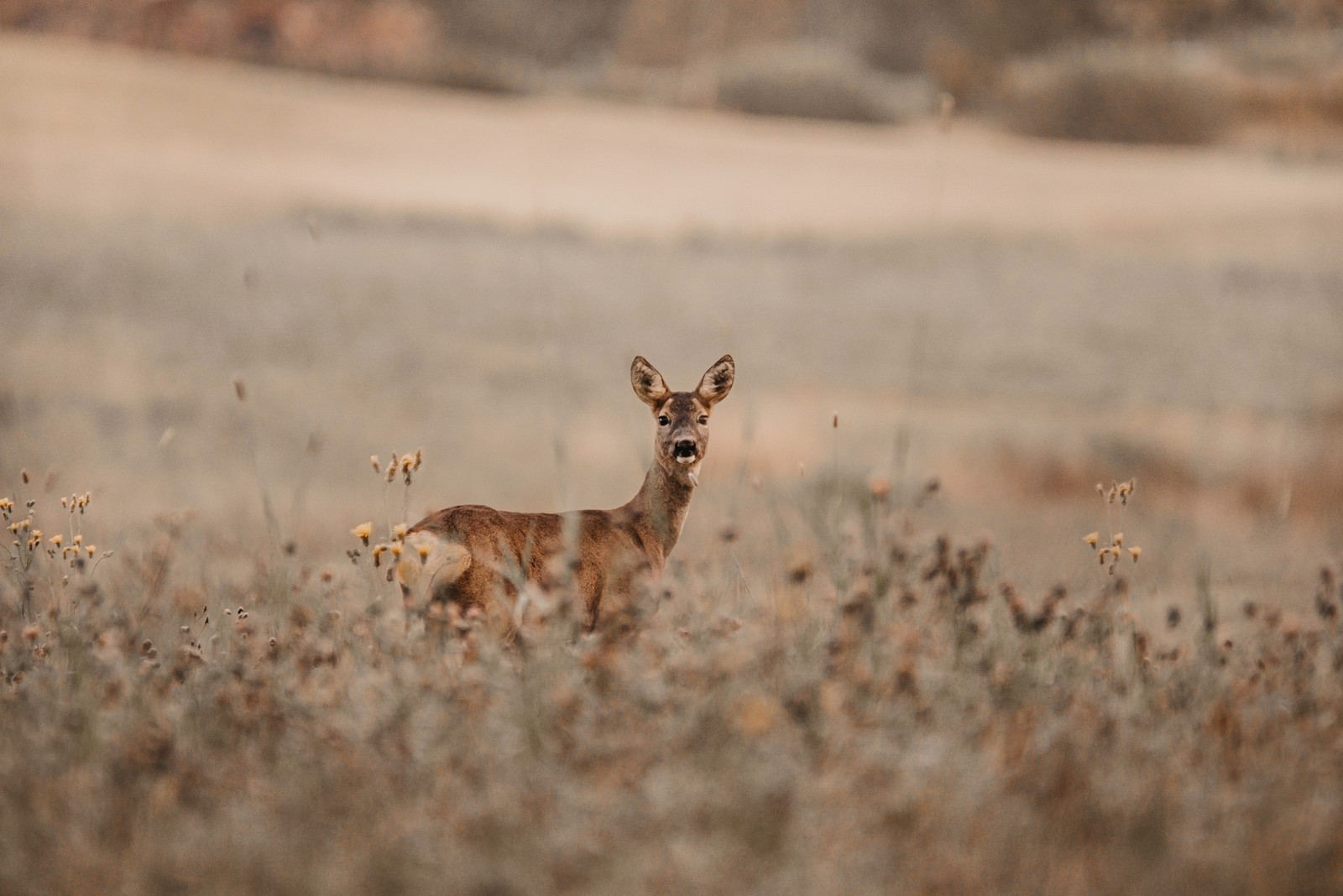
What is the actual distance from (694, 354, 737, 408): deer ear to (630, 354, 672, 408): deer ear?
5.0 inches

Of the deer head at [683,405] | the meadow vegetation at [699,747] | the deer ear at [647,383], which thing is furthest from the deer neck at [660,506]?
the meadow vegetation at [699,747]

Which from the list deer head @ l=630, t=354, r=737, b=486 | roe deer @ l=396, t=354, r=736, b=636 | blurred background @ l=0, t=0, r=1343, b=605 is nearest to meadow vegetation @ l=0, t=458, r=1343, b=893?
roe deer @ l=396, t=354, r=736, b=636

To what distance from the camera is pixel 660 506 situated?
5180 mm

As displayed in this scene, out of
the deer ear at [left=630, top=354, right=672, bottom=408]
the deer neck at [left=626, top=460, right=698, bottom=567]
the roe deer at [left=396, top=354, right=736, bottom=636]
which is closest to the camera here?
the roe deer at [left=396, top=354, right=736, bottom=636]

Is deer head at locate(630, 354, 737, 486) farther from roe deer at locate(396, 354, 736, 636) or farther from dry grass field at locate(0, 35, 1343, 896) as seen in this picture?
dry grass field at locate(0, 35, 1343, 896)

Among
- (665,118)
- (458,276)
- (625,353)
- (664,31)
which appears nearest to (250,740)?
(625,353)

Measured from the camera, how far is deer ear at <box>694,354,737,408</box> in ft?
14.8

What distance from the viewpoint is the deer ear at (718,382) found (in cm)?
450

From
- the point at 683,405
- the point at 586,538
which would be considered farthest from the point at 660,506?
the point at 683,405

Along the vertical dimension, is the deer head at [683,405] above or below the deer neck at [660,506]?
above

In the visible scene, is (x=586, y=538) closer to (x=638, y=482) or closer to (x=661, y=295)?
(x=638, y=482)

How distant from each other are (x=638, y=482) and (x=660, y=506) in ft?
18.1

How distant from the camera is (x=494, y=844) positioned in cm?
288

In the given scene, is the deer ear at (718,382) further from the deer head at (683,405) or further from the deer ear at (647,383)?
the deer ear at (647,383)
